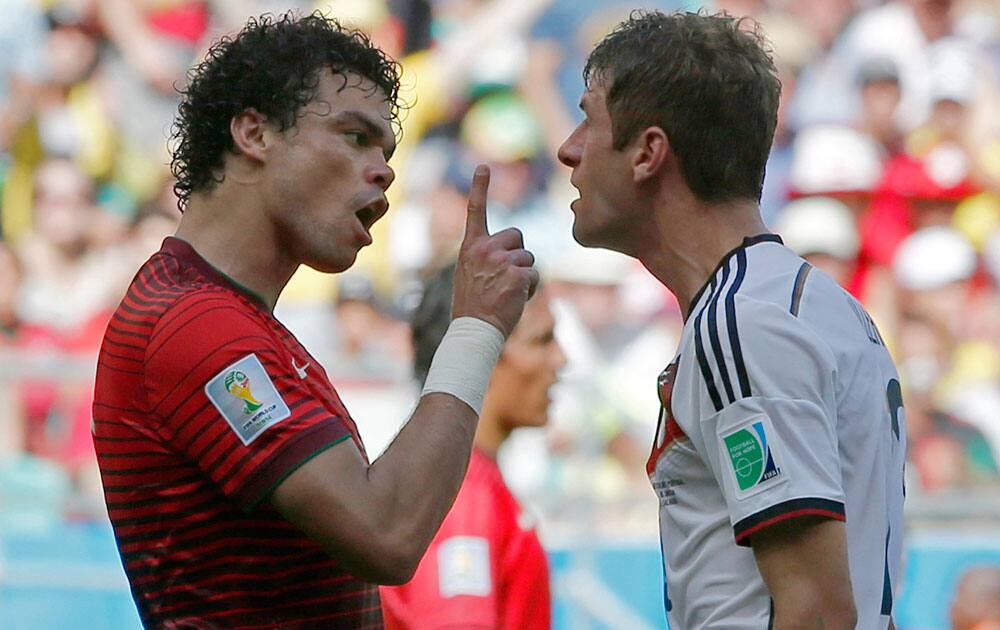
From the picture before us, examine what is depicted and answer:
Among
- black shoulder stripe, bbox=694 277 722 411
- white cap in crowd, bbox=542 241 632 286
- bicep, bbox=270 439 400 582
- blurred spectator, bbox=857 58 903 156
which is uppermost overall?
blurred spectator, bbox=857 58 903 156

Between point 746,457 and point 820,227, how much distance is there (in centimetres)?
604

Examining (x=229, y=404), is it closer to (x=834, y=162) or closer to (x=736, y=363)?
(x=736, y=363)

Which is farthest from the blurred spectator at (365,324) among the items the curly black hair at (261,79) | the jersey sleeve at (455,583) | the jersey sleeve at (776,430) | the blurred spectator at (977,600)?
the jersey sleeve at (776,430)

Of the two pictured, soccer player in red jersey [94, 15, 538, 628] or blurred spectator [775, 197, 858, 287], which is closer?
soccer player in red jersey [94, 15, 538, 628]

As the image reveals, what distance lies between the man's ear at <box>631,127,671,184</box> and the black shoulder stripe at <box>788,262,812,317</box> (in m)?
0.31

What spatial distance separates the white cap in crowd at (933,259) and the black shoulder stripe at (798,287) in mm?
5675

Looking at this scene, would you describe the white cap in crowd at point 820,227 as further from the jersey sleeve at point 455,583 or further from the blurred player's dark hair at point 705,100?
the blurred player's dark hair at point 705,100

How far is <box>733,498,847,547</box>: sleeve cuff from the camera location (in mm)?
2141

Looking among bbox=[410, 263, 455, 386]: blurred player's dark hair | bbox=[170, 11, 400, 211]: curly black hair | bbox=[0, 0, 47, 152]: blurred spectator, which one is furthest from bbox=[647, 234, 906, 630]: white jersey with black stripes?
bbox=[0, 0, 47, 152]: blurred spectator

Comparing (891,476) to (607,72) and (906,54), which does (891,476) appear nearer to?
(607,72)

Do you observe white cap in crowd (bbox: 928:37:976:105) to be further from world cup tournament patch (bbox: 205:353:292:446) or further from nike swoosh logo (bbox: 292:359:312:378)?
world cup tournament patch (bbox: 205:353:292:446)

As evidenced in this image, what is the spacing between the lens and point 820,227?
316 inches

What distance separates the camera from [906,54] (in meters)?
8.41

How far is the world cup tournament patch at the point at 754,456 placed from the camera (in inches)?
84.9
